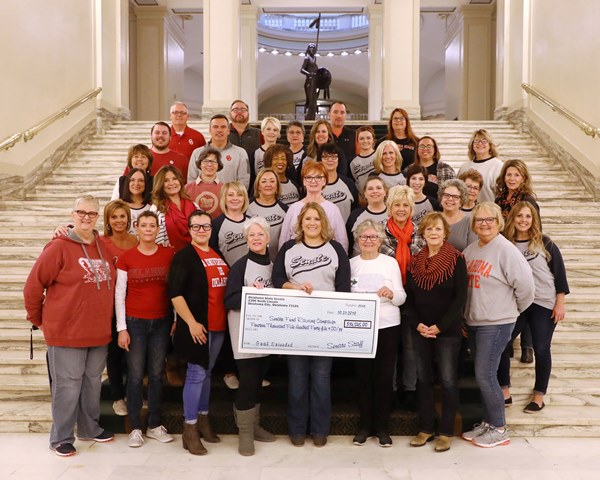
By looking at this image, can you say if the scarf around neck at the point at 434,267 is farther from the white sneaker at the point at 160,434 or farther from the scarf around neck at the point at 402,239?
the white sneaker at the point at 160,434

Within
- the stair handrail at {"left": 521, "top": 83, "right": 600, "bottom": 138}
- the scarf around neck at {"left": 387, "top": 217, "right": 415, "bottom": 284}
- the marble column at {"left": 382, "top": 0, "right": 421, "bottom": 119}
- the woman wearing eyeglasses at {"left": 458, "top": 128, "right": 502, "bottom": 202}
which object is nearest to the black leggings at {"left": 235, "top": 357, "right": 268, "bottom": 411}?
the scarf around neck at {"left": 387, "top": 217, "right": 415, "bottom": 284}

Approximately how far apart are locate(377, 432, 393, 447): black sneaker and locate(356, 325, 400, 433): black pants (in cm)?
3

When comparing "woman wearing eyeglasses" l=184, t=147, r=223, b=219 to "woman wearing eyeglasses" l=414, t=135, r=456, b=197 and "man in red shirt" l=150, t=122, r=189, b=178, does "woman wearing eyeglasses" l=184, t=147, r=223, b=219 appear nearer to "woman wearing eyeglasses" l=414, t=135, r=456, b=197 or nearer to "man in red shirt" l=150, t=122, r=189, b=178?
"man in red shirt" l=150, t=122, r=189, b=178

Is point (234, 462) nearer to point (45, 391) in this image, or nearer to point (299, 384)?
point (299, 384)

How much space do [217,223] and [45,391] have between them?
2057 mm

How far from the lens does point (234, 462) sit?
13.8 ft

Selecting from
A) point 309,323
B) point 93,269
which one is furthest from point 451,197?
point 93,269

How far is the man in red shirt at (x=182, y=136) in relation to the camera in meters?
6.61

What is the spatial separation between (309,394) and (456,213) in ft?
5.97

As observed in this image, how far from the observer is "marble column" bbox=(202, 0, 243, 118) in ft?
42.3

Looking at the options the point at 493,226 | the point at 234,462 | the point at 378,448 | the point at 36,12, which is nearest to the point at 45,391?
the point at 234,462

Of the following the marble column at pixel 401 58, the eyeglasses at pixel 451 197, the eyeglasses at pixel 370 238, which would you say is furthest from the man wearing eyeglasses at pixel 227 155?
the marble column at pixel 401 58

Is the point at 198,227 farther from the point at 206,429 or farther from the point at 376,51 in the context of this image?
the point at 376,51

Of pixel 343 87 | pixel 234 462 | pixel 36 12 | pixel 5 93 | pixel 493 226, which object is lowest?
pixel 234 462
